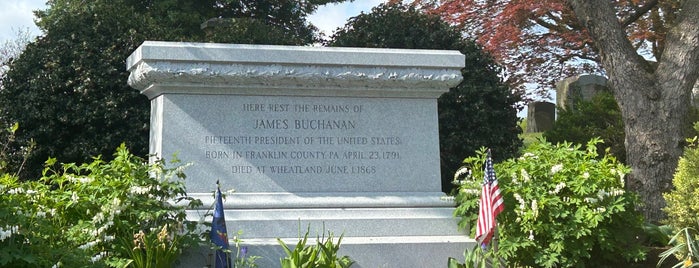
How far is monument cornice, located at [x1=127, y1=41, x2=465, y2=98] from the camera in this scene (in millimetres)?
6492

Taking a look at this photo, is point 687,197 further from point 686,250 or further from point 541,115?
point 541,115

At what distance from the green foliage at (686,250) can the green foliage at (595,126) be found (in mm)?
5499

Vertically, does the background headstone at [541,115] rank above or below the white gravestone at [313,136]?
above


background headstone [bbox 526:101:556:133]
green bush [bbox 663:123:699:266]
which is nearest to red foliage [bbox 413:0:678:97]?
background headstone [bbox 526:101:556:133]

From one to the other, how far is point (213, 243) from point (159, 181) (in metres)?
0.77

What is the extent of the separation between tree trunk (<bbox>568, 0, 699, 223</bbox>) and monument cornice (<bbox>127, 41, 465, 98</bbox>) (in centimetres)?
381

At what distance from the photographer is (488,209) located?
5.85m

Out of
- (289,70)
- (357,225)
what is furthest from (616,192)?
(289,70)

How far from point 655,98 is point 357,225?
5064mm

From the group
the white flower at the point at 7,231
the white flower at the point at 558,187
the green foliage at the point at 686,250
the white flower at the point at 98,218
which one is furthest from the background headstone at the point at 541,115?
the white flower at the point at 7,231

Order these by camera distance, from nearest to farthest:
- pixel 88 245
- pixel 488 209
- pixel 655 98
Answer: pixel 88 245 → pixel 488 209 → pixel 655 98

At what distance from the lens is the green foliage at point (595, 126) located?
40.7ft

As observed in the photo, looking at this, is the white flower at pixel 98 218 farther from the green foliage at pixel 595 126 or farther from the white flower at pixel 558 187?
the green foliage at pixel 595 126

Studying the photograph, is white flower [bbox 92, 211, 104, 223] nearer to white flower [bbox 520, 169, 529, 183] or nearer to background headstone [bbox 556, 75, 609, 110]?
white flower [bbox 520, 169, 529, 183]
